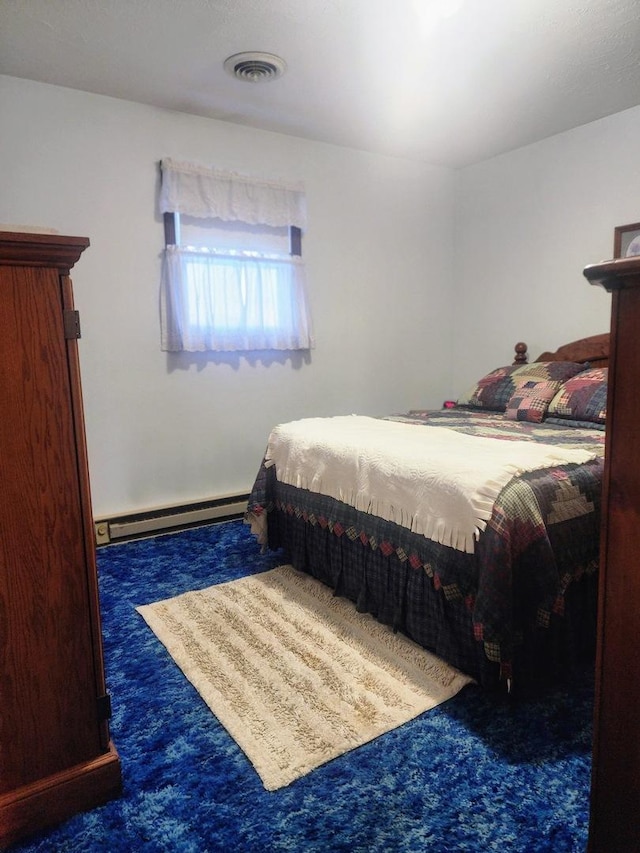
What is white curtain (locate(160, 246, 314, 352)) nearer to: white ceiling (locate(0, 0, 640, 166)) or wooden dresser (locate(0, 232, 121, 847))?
white ceiling (locate(0, 0, 640, 166))

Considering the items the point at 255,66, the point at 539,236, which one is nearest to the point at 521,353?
the point at 539,236

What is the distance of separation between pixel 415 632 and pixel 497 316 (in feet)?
9.48

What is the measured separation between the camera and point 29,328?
3.85 ft

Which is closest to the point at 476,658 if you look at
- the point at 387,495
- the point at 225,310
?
the point at 387,495

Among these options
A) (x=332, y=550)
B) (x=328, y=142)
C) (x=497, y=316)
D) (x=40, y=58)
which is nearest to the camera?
(x=332, y=550)

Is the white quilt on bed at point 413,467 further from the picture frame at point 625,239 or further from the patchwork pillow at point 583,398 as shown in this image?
the picture frame at point 625,239

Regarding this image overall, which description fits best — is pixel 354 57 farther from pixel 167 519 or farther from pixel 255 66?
pixel 167 519

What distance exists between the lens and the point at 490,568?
157 centimetres

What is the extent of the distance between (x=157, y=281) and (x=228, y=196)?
0.69 m

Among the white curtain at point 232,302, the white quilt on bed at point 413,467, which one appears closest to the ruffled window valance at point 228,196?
the white curtain at point 232,302

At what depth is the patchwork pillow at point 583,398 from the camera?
278cm

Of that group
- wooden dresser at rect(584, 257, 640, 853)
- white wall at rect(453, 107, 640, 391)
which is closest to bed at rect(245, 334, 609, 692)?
wooden dresser at rect(584, 257, 640, 853)

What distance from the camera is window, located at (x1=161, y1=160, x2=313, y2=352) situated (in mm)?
3203

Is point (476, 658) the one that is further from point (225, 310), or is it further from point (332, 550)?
point (225, 310)
